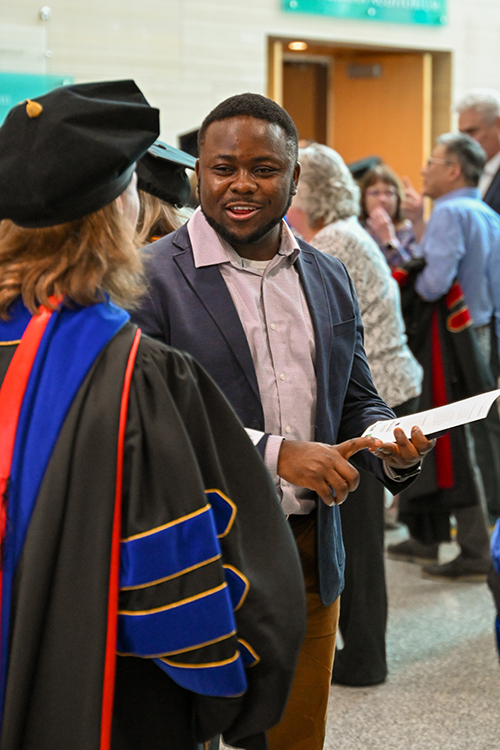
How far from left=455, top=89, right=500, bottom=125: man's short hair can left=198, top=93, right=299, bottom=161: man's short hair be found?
139 inches

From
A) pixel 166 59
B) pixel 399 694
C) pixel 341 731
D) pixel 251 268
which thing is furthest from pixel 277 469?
pixel 166 59

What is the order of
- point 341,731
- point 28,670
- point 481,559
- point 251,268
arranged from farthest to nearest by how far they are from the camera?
1. point 481,559
2. point 341,731
3. point 251,268
4. point 28,670

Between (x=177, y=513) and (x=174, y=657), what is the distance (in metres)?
0.22

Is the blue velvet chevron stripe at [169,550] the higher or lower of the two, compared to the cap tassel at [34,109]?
lower

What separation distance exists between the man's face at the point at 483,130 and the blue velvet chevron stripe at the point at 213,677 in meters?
4.56

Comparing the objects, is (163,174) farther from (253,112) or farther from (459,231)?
(459,231)

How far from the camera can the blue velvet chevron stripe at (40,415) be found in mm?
1205

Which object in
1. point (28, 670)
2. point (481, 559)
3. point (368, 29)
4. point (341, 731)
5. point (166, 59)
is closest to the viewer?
point (28, 670)

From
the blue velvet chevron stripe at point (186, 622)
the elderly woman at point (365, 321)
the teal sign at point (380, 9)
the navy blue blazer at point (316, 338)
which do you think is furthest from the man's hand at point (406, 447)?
the teal sign at point (380, 9)

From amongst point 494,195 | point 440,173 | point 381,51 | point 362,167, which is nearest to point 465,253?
point 440,173

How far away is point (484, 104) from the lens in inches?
199

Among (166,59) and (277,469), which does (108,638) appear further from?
(166,59)

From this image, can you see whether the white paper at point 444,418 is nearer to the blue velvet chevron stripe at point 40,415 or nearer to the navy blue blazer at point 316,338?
the navy blue blazer at point 316,338

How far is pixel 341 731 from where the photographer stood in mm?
2854
